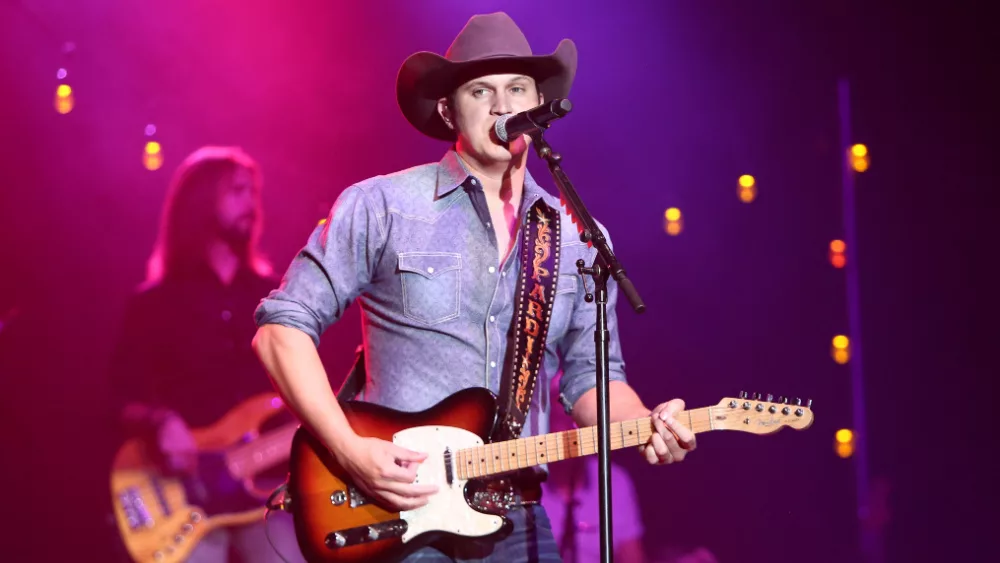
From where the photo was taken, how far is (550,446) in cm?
296

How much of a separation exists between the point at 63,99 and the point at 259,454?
240 cm

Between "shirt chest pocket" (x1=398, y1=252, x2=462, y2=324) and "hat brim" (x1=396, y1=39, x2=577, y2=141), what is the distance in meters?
0.72

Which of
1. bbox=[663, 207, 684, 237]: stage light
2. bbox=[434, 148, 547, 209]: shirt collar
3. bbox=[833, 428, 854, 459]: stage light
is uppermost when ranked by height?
bbox=[663, 207, 684, 237]: stage light

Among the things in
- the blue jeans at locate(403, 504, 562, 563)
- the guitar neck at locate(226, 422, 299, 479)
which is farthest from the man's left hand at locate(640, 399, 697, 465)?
the guitar neck at locate(226, 422, 299, 479)

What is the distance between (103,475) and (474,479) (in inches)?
130

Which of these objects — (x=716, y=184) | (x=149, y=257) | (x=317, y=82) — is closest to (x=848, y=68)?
(x=716, y=184)

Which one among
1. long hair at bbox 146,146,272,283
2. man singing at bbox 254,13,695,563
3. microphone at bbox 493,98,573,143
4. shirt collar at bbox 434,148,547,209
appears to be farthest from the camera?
long hair at bbox 146,146,272,283

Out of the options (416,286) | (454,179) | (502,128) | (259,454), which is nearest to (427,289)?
(416,286)

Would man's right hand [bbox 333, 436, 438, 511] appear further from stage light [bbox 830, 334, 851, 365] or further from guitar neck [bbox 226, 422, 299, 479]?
stage light [bbox 830, 334, 851, 365]

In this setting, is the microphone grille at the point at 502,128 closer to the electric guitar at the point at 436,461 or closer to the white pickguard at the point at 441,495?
the electric guitar at the point at 436,461

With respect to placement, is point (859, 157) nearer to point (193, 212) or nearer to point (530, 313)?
point (530, 313)

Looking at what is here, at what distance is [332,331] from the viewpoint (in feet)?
18.4

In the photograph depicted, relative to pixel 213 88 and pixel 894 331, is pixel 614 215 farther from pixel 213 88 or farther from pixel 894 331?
pixel 213 88

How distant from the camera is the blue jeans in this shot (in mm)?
2828
